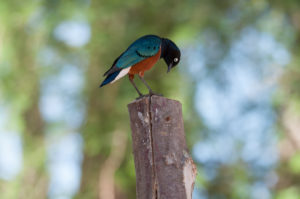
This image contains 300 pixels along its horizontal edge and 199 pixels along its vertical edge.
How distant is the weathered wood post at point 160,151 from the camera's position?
359 centimetres

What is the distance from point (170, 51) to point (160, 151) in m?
1.67

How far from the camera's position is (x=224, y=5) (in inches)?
378

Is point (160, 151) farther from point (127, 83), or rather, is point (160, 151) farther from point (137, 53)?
point (127, 83)

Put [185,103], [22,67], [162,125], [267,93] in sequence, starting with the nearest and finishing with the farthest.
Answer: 1. [162,125]
2. [185,103]
3. [22,67]
4. [267,93]

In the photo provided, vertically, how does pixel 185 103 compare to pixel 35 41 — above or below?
below

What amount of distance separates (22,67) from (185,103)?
380cm

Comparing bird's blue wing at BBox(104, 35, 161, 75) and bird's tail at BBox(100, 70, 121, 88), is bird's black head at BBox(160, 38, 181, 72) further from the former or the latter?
bird's tail at BBox(100, 70, 121, 88)

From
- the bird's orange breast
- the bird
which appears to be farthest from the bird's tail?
the bird's orange breast

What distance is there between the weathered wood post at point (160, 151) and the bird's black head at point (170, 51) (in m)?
1.28

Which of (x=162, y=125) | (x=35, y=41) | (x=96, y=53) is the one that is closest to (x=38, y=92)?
(x=35, y=41)

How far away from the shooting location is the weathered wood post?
3594 mm

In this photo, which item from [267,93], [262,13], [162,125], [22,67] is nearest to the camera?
[162,125]

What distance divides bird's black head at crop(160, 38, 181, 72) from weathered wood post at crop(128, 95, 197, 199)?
1.28 m

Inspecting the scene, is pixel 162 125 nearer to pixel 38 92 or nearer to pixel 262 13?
pixel 262 13
